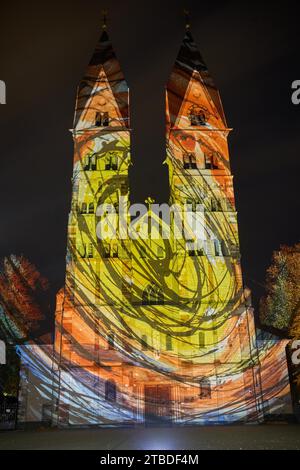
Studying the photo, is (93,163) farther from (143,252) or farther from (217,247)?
(217,247)

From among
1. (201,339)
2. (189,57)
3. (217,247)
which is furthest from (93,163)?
(201,339)

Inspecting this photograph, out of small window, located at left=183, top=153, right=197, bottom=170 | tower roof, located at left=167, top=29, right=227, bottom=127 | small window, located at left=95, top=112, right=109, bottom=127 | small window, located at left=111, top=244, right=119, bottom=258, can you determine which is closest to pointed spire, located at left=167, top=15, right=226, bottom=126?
tower roof, located at left=167, top=29, right=227, bottom=127

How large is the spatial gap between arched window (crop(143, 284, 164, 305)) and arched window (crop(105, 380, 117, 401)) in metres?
6.34

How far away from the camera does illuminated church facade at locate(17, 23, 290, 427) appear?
1241 inches

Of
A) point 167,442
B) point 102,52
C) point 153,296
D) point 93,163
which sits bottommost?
point 167,442

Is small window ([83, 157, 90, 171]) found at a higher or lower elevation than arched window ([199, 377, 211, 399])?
higher

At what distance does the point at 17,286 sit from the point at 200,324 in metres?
14.7

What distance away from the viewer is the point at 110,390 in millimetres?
31734

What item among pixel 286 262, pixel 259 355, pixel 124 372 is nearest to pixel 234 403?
pixel 259 355

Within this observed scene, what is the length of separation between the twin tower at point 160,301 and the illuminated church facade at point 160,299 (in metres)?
0.07

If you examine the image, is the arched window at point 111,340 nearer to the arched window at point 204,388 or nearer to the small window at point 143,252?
the small window at point 143,252

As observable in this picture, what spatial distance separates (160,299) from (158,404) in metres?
7.51

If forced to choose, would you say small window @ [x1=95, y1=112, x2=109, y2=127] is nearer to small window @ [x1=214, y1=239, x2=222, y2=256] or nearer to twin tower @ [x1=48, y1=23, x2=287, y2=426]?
twin tower @ [x1=48, y1=23, x2=287, y2=426]
